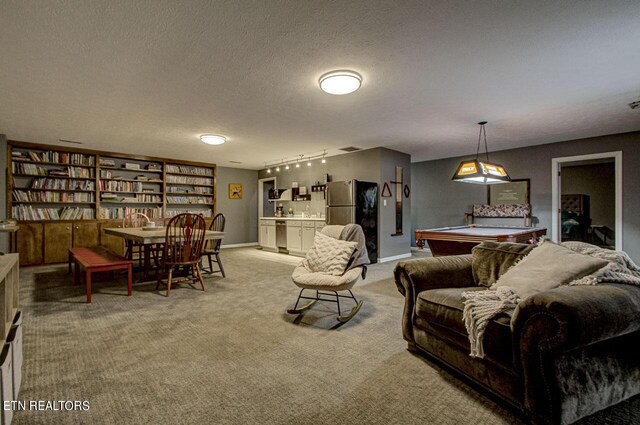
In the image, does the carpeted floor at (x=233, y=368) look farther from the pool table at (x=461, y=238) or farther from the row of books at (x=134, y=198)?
the row of books at (x=134, y=198)

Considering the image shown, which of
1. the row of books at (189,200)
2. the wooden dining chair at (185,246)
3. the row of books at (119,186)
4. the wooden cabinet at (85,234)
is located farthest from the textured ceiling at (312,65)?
the row of books at (189,200)

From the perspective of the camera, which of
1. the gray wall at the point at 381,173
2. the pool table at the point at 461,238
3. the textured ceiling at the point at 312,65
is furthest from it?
the gray wall at the point at 381,173

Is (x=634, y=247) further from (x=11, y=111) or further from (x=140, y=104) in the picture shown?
(x=11, y=111)

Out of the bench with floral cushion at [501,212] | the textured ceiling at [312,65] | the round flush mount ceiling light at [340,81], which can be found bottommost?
the bench with floral cushion at [501,212]

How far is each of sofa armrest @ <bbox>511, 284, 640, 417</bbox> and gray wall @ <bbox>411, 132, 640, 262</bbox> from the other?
531 cm

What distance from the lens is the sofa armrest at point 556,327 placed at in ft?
4.05

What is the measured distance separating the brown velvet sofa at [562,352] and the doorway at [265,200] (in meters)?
7.99

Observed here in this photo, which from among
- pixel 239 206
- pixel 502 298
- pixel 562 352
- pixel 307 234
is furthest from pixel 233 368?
pixel 239 206

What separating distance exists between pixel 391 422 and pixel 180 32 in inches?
112

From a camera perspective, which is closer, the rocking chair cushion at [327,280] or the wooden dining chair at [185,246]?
the rocking chair cushion at [327,280]

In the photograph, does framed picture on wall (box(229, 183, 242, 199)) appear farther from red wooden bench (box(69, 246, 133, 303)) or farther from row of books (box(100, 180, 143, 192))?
red wooden bench (box(69, 246, 133, 303))

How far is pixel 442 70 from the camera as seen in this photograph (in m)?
2.78

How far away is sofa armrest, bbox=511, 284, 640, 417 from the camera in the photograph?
4.05 feet

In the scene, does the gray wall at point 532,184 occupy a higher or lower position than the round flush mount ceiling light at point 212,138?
lower
